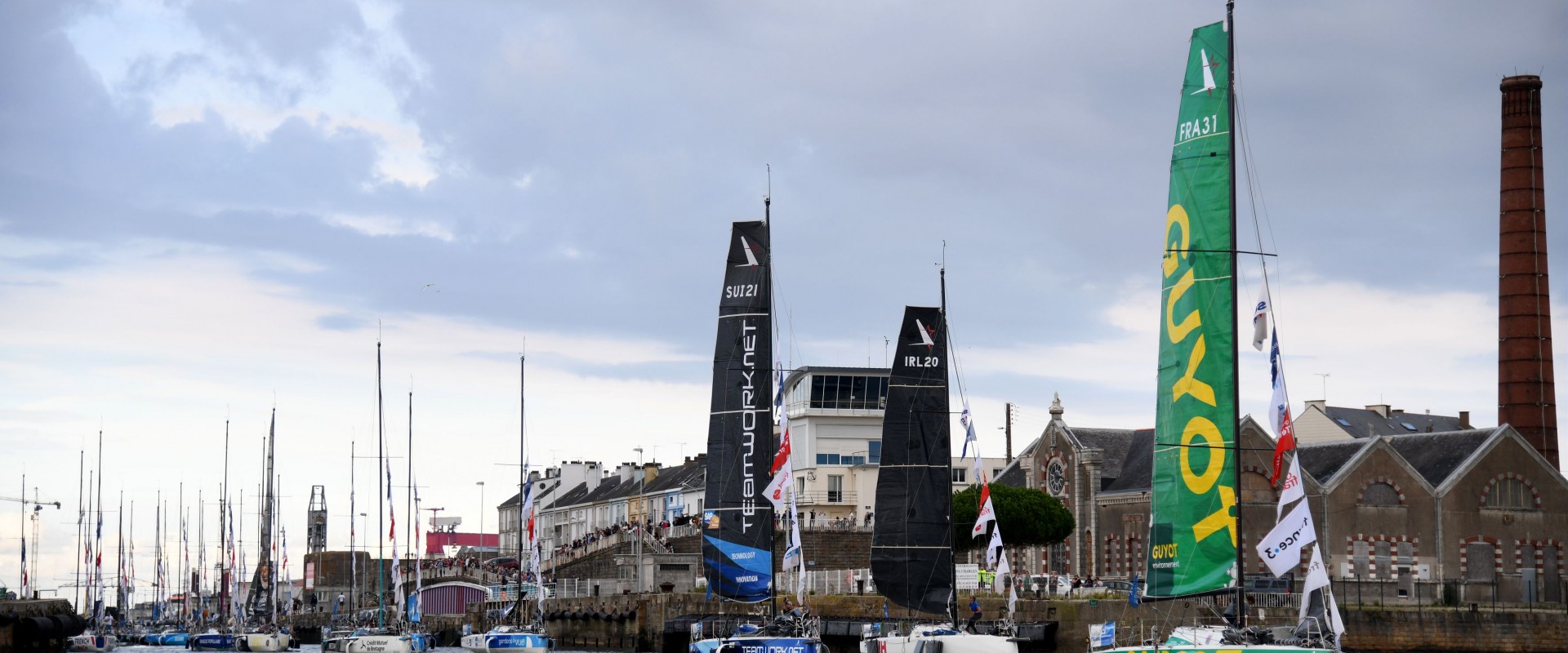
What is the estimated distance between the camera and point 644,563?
273 ft

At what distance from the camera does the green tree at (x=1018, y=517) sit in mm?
78062

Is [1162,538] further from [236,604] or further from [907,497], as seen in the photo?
[236,604]

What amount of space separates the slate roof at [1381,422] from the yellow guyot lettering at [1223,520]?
63.4 metres

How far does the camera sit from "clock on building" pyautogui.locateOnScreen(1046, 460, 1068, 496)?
86125 millimetres

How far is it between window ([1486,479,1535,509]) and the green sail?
5171 cm

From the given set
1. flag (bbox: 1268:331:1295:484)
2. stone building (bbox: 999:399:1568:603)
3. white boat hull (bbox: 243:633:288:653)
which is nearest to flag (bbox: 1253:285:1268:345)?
flag (bbox: 1268:331:1295:484)

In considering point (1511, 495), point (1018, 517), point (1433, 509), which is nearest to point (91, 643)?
point (1018, 517)

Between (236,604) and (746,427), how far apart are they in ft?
195

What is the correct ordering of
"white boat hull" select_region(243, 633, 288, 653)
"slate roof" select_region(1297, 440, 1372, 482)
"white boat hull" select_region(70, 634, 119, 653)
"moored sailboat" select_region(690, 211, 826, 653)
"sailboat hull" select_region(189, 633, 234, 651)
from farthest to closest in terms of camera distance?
"sailboat hull" select_region(189, 633, 234, 651), "white boat hull" select_region(243, 633, 288, 653), "white boat hull" select_region(70, 634, 119, 653), "slate roof" select_region(1297, 440, 1372, 482), "moored sailboat" select_region(690, 211, 826, 653)

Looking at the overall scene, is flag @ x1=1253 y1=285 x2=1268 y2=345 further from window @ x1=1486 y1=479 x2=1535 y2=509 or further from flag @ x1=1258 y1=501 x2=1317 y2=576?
window @ x1=1486 y1=479 x2=1535 y2=509

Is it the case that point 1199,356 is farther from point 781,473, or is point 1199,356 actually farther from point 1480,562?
point 1480,562

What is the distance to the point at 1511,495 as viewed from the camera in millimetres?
75312

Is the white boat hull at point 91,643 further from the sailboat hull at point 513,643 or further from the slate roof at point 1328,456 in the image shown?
the slate roof at point 1328,456

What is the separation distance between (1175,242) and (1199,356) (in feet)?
7.11
